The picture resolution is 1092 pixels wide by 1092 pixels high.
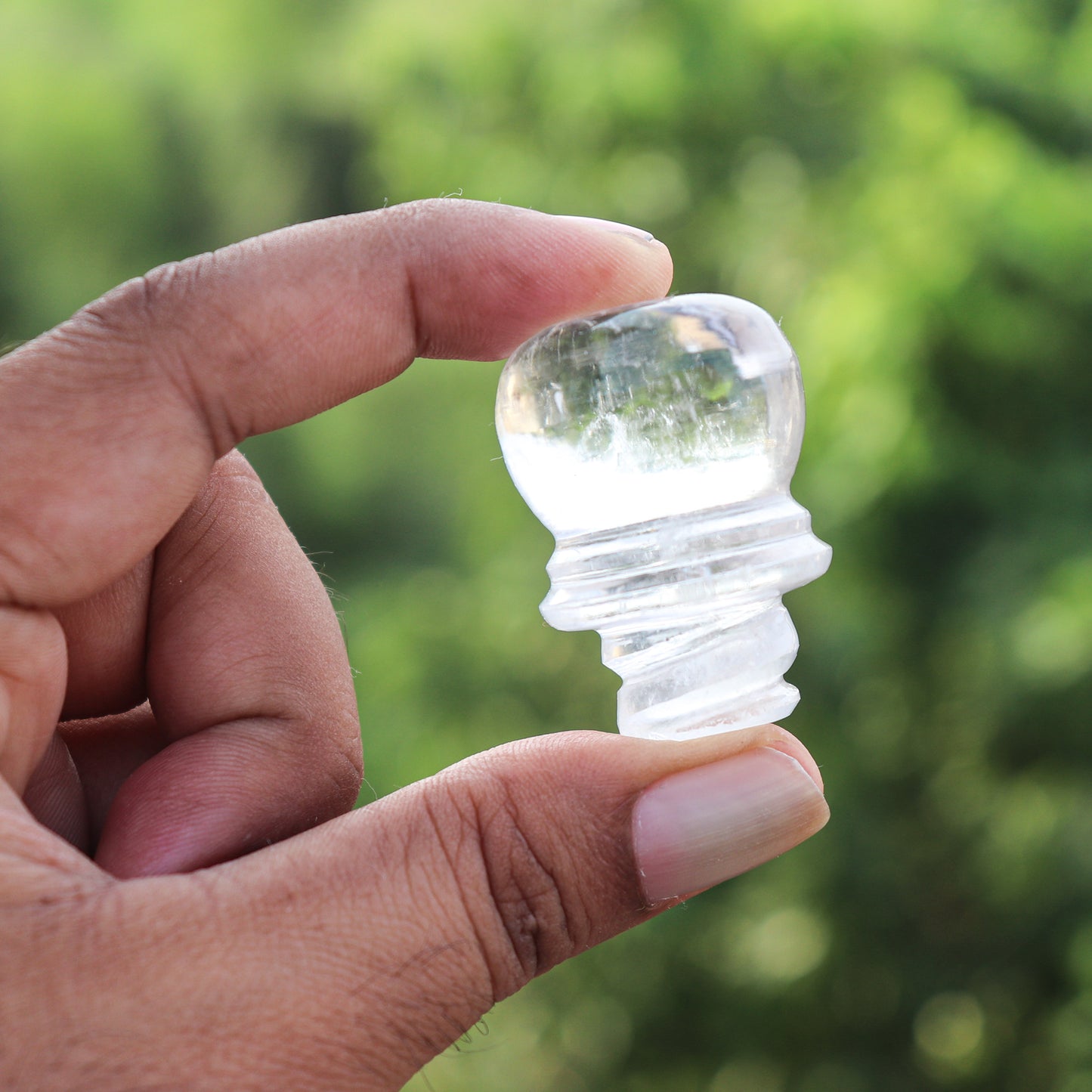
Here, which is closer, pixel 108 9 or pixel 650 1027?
pixel 650 1027

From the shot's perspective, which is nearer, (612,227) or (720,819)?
(720,819)

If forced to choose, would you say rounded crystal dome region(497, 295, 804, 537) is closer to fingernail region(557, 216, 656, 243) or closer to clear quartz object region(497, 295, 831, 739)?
clear quartz object region(497, 295, 831, 739)

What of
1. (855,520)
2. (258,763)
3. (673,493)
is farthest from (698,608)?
(855,520)

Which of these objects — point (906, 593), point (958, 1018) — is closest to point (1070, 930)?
point (958, 1018)

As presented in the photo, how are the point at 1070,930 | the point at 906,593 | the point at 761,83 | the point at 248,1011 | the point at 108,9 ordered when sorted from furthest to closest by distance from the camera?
the point at 108,9 < the point at 761,83 < the point at 906,593 < the point at 1070,930 < the point at 248,1011

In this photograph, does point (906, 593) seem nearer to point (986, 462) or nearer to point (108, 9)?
point (986, 462)

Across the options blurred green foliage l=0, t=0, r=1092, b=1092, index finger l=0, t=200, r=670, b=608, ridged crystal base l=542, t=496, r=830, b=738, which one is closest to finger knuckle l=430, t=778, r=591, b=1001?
ridged crystal base l=542, t=496, r=830, b=738

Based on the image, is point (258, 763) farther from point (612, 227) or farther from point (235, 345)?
point (612, 227)
